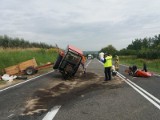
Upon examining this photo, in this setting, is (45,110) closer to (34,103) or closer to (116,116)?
(34,103)

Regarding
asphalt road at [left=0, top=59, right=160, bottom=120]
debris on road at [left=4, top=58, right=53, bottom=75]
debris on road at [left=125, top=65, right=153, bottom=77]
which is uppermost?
debris on road at [left=4, top=58, right=53, bottom=75]

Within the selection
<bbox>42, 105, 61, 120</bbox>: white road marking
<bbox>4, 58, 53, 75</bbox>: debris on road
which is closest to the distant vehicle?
<bbox>4, 58, 53, 75</bbox>: debris on road

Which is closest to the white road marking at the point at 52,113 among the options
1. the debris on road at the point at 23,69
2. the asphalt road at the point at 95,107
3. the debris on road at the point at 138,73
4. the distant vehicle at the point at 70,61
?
the asphalt road at the point at 95,107

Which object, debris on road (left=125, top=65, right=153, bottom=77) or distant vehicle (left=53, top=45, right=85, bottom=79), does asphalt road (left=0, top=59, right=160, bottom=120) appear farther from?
debris on road (left=125, top=65, right=153, bottom=77)

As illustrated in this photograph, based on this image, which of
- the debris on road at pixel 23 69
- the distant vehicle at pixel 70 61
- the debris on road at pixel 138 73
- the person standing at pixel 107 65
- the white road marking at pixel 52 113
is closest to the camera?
the white road marking at pixel 52 113

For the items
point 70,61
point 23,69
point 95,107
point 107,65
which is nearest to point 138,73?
point 107,65

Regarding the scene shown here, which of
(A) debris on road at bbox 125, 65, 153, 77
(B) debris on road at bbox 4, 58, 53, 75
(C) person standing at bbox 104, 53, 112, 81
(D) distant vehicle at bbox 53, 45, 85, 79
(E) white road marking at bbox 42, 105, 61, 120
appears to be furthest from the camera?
(B) debris on road at bbox 4, 58, 53, 75

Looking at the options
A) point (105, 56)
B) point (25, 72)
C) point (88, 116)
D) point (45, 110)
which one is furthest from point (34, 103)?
point (25, 72)

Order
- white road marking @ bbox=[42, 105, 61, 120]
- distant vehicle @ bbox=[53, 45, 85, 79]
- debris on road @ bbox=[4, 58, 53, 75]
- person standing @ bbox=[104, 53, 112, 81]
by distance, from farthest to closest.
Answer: debris on road @ bbox=[4, 58, 53, 75], distant vehicle @ bbox=[53, 45, 85, 79], person standing @ bbox=[104, 53, 112, 81], white road marking @ bbox=[42, 105, 61, 120]

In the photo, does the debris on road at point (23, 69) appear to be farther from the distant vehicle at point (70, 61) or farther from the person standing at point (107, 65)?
the person standing at point (107, 65)

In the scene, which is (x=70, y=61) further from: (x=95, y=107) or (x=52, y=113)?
(x=52, y=113)

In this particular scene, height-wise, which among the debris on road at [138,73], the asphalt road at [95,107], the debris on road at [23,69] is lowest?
the debris on road at [138,73]

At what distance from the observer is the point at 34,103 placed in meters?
10.7

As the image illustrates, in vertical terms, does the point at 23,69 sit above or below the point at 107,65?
below
